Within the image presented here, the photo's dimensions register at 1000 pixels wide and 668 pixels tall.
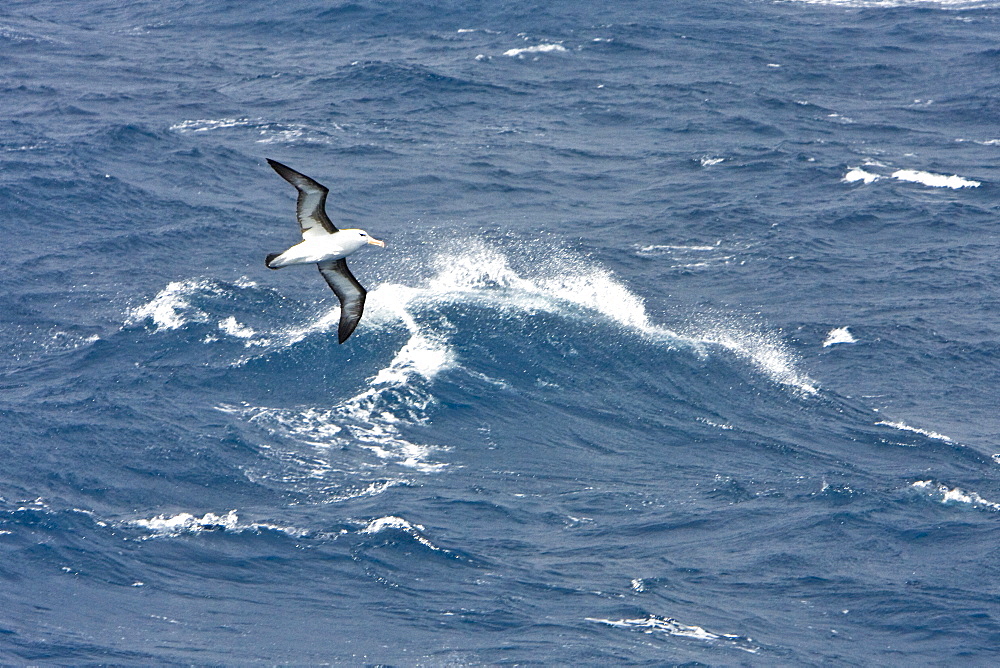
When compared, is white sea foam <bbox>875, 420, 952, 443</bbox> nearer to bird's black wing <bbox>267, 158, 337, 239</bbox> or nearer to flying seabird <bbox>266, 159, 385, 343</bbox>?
flying seabird <bbox>266, 159, 385, 343</bbox>

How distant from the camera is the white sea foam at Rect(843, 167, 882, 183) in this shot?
65688 millimetres

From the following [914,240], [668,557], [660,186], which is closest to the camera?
[668,557]

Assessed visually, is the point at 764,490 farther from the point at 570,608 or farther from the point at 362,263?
the point at 362,263

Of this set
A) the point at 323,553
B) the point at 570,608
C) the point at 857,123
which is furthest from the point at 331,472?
the point at 857,123

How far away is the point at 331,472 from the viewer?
43812 mm

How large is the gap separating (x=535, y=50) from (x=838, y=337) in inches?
1519

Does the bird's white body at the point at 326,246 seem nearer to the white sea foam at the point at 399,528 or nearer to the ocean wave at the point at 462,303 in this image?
the white sea foam at the point at 399,528

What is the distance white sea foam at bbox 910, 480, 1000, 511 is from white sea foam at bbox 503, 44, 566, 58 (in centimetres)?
4662

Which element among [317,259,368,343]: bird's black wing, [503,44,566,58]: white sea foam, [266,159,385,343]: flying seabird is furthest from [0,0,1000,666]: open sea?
[266,159,385,343]: flying seabird

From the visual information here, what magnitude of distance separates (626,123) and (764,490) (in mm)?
33644

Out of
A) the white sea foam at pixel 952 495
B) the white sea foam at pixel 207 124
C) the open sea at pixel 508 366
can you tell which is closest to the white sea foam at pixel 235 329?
the open sea at pixel 508 366

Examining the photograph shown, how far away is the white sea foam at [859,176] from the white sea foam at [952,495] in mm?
25163

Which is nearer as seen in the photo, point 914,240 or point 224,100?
point 914,240

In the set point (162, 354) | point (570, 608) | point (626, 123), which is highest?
point (626, 123)
